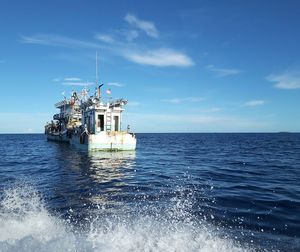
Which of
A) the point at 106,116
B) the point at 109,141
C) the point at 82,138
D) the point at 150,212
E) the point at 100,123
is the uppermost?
the point at 106,116

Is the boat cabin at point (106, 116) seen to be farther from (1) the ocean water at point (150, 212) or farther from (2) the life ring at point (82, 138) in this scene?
(1) the ocean water at point (150, 212)

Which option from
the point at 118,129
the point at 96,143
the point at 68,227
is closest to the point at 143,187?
the point at 68,227

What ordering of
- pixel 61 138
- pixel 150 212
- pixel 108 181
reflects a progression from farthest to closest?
1. pixel 61 138
2. pixel 108 181
3. pixel 150 212

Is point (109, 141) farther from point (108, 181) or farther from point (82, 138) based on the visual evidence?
point (108, 181)

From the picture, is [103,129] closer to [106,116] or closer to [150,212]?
[106,116]

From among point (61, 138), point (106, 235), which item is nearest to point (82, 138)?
point (61, 138)

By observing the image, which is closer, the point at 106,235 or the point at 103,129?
the point at 106,235

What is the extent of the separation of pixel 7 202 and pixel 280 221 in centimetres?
1062

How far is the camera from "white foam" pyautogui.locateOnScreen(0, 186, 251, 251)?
7230 mm

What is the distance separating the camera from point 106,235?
841 cm

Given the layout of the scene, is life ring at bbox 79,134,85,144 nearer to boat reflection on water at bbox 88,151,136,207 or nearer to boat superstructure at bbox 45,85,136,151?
boat superstructure at bbox 45,85,136,151

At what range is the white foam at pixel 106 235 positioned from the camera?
285 inches

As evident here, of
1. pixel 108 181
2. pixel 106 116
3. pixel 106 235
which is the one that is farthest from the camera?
pixel 106 116

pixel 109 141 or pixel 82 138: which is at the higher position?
pixel 82 138
